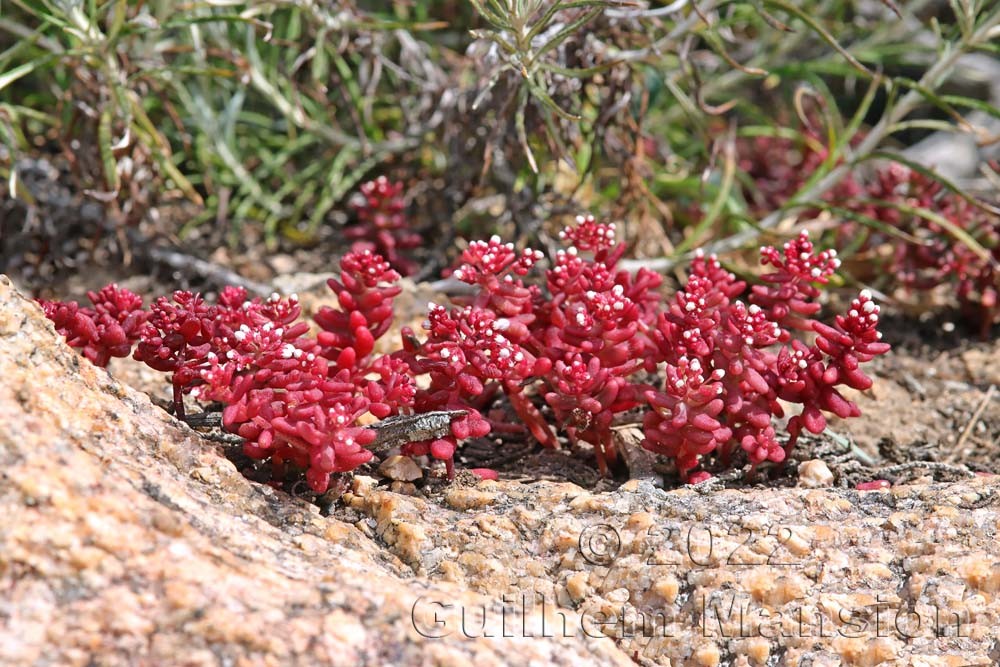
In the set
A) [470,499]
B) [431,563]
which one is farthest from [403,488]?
[431,563]

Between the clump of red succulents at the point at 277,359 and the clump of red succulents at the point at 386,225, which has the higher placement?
the clump of red succulents at the point at 386,225

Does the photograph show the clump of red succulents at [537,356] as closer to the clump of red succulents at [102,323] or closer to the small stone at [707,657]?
the clump of red succulents at [102,323]

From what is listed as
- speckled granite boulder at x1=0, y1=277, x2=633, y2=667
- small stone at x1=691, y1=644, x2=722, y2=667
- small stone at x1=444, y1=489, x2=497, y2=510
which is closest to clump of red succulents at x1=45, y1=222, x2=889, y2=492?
small stone at x1=444, y1=489, x2=497, y2=510

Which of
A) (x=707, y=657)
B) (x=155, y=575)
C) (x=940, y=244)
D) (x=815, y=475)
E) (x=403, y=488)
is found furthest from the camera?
(x=940, y=244)

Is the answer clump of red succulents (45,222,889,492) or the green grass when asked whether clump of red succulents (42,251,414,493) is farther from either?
the green grass

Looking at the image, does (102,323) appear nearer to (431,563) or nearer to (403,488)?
(403,488)

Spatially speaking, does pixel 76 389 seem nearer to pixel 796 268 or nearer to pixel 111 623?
pixel 111 623

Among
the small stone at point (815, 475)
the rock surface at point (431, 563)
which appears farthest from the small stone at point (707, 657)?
the small stone at point (815, 475)
